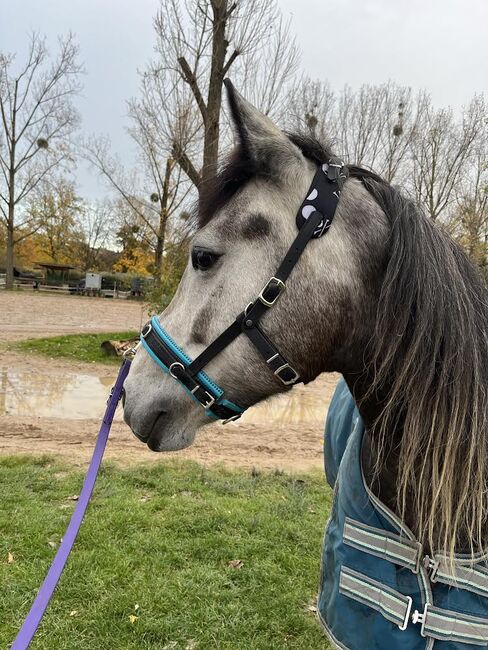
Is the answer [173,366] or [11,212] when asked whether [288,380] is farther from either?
[11,212]

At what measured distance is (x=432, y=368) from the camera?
137cm

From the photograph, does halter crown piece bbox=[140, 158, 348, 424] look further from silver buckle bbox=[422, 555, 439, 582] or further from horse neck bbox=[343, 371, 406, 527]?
Answer: silver buckle bbox=[422, 555, 439, 582]

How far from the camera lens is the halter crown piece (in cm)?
136

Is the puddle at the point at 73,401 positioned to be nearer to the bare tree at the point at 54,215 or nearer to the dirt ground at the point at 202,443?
the dirt ground at the point at 202,443

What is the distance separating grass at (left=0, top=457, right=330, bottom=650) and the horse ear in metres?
2.67

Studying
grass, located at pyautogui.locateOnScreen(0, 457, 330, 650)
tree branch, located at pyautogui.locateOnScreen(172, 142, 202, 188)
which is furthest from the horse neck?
tree branch, located at pyautogui.locateOnScreen(172, 142, 202, 188)

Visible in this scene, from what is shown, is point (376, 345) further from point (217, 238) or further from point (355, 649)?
point (355, 649)

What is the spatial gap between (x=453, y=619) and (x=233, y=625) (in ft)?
5.69

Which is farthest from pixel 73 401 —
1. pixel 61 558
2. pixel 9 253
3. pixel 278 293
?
pixel 9 253

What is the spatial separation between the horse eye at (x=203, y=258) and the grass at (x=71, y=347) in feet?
31.8

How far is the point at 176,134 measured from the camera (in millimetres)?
12070

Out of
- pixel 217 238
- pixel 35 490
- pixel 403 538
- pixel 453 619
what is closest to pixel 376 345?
pixel 217 238

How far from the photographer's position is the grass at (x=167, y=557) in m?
2.80

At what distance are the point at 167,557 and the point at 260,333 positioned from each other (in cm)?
275
